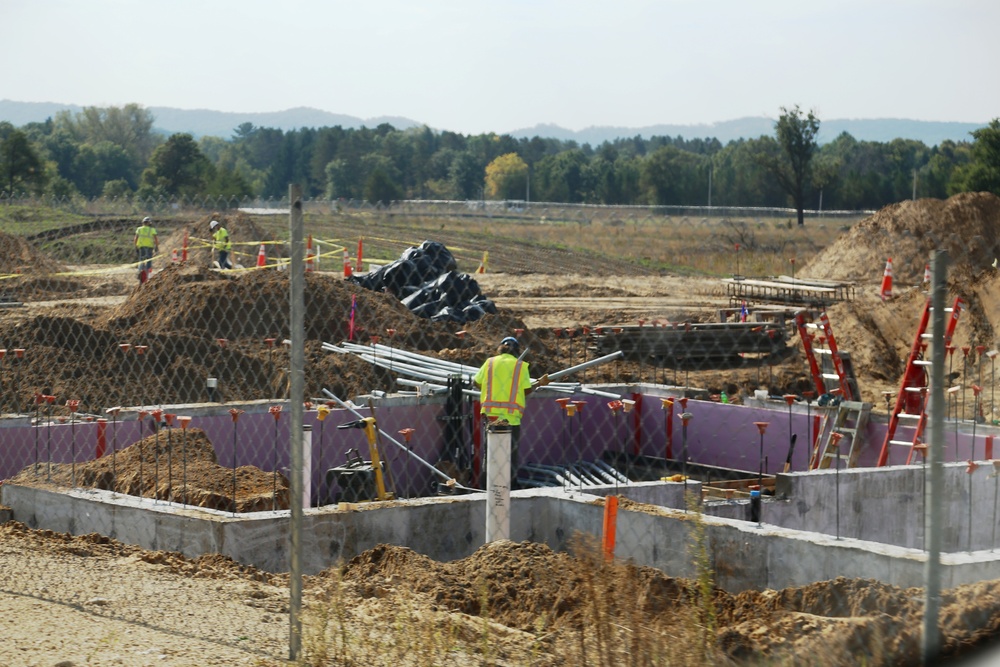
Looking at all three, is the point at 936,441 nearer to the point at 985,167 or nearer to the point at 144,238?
the point at 144,238

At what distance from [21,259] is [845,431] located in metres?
22.5

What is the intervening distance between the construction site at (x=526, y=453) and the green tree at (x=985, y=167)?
14239 mm

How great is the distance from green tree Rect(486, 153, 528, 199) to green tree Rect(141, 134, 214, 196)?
54.9 m

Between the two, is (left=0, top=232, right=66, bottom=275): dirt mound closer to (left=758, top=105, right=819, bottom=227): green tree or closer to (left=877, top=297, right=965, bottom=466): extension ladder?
(left=877, top=297, right=965, bottom=466): extension ladder

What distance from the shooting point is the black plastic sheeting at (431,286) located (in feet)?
74.4

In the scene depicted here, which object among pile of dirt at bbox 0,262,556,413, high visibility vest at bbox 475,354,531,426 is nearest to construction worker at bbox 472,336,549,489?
high visibility vest at bbox 475,354,531,426

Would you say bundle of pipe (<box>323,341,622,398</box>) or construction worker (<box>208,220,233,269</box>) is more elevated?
construction worker (<box>208,220,233,269</box>)

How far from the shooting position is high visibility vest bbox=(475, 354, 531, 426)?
504 inches

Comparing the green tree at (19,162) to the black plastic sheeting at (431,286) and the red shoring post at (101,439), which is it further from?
the red shoring post at (101,439)

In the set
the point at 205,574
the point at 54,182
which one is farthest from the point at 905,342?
the point at 54,182

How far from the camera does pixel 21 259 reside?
3116 centimetres

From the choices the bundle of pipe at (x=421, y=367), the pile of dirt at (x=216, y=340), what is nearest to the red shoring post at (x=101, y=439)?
the pile of dirt at (x=216, y=340)

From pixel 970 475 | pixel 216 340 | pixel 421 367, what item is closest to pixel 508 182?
pixel 216 340

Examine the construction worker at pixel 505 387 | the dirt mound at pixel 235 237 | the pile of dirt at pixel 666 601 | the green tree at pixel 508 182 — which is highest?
the green tree at pixel 508 182
